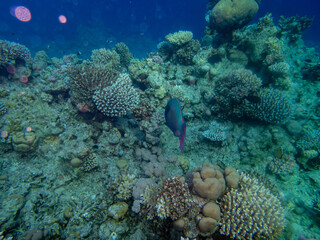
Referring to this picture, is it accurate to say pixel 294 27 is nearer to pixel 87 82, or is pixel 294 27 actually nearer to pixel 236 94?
pixel 236 94

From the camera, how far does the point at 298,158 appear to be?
5.32m

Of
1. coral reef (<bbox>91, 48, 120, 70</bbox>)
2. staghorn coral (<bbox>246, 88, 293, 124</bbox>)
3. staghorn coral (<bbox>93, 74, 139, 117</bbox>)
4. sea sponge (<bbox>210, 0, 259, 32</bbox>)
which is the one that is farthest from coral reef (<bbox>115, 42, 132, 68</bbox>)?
staghorn coral (<bbox>246, 88, 293, 124</bbox>)

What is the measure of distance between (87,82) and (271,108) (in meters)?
6.30

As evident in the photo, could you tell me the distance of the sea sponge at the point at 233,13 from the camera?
285 inches

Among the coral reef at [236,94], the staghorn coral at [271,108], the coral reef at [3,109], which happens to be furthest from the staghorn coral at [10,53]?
the staghorn coral at [271,108]

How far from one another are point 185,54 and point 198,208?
6802 millimetres

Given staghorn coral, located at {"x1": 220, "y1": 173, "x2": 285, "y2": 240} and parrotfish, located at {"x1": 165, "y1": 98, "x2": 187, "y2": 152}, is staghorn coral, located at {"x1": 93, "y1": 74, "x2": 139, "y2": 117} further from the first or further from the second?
staghorn coral, located at {"x1": 220, "y1": 173, "x2": 285, "y2": 240}

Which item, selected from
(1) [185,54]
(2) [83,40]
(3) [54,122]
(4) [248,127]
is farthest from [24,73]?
(2) [83,40]

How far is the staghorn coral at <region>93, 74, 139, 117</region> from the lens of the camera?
15.5 feet

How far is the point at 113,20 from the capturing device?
189ft

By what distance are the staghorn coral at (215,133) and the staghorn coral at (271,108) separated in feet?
4.01

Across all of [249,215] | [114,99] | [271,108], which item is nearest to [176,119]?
[249,215]

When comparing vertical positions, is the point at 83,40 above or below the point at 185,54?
above

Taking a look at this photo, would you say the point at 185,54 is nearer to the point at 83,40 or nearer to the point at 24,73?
the point at 24,73
